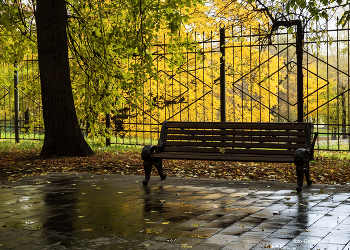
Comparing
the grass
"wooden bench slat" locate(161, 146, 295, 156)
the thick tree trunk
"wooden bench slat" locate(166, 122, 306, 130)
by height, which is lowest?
the grass

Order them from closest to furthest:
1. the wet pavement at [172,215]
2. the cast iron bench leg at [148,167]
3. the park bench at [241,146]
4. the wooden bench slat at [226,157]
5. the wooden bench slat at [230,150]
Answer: the wet pavement at [172,215], the wooden bench slat at [226,157], the park bench at [241,146], the wooden bench slat at [230,150], the cast iron bench leg at [148,167]

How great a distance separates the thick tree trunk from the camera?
9.00 metres

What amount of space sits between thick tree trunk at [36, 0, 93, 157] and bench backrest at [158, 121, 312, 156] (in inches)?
118

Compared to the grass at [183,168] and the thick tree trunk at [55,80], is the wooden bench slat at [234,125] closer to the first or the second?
the grass at [183,168]

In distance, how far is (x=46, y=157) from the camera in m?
9.23

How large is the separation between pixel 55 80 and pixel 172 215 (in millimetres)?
5583

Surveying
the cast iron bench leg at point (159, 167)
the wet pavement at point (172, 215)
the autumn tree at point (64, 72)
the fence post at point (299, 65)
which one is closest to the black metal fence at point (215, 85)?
the fence post at point (299, 65)

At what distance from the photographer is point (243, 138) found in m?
6.66

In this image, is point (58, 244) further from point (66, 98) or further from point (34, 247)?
point (66, 98)

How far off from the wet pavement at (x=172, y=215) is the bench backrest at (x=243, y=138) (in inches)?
20.4

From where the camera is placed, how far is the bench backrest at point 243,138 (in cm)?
629

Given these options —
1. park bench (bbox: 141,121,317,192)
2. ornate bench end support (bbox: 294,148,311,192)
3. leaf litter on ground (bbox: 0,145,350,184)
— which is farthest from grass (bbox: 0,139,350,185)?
ornate bench end support (bbox: 294,148,311,192)

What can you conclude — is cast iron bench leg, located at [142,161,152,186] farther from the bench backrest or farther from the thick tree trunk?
the thick tree trunk

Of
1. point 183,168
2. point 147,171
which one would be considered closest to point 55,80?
point 183,168
